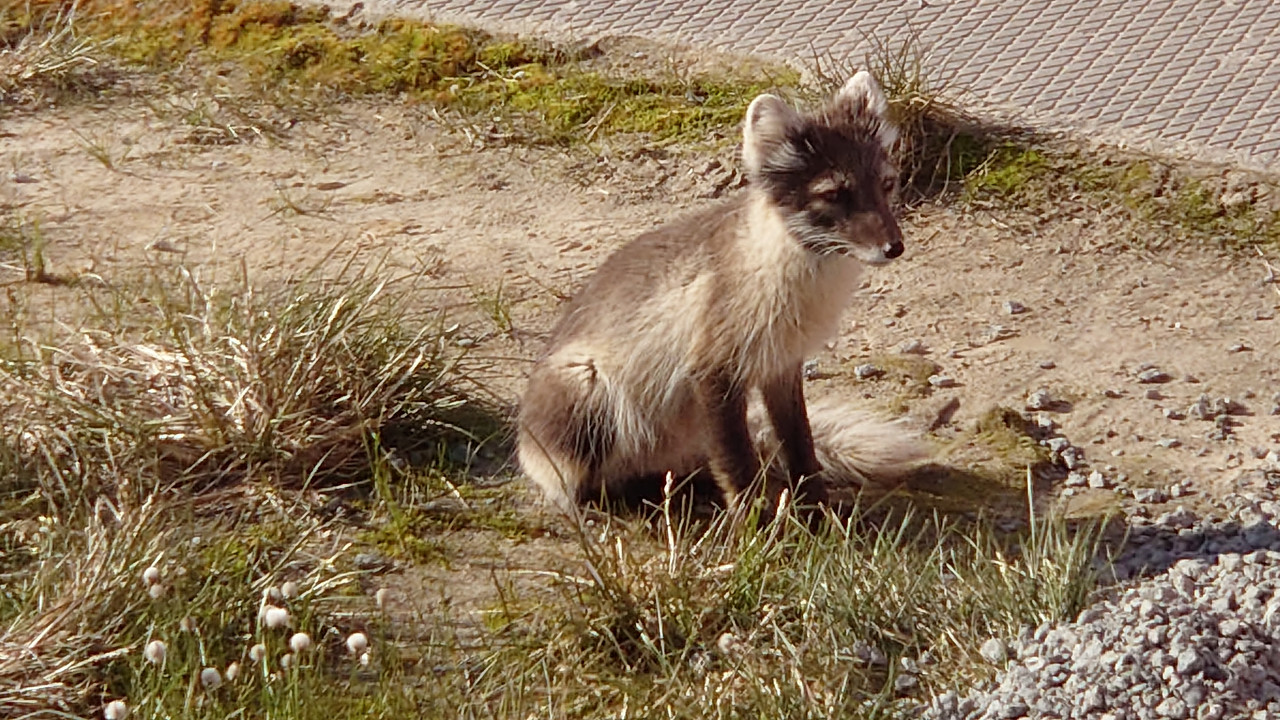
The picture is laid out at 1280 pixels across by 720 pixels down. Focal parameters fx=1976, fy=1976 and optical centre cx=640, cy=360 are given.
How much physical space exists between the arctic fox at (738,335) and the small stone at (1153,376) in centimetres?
75

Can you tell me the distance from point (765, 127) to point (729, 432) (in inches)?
28.1

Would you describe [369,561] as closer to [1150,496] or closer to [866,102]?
[866,102]

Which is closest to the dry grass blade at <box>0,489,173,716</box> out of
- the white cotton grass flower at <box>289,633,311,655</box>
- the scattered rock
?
the white cotton grass flower at <box>289,633,311,655</box>

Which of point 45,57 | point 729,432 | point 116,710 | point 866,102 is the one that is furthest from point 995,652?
point 45,57

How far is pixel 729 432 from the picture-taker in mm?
4617

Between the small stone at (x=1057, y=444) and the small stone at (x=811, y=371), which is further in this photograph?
the small stone at (x=811, y=371)

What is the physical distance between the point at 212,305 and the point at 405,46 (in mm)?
2256

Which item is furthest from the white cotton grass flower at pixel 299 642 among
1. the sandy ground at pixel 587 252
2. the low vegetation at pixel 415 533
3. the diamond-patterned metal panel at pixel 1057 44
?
the diamond-patterned metal panel at pixel 1057 44

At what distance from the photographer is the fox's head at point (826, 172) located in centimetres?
440

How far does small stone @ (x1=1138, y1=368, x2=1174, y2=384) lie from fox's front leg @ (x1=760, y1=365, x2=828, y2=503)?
100 cm

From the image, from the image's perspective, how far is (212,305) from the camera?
510 centimetres

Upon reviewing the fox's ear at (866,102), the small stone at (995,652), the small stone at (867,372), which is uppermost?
the fox's ear at (866,102)

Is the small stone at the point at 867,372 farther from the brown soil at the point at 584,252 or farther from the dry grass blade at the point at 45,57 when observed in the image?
the dry grass blade at the point at 45,57

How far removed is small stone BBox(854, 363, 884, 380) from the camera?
5.32m
